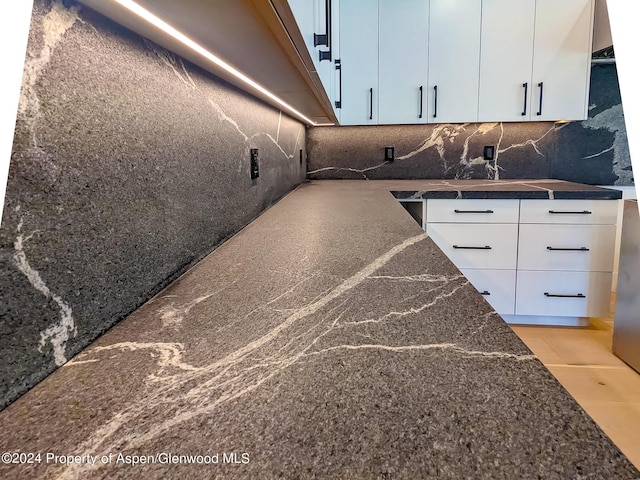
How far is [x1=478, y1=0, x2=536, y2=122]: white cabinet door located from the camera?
2492 millimetres

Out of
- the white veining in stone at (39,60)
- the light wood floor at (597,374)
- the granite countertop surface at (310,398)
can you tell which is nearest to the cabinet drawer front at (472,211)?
the light wood floor at (597,374)

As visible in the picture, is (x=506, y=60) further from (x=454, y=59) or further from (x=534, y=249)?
(x=534, y=249)

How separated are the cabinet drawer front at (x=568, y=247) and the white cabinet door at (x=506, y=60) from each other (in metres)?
0.80

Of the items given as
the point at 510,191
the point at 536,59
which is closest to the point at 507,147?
the point at 536,59

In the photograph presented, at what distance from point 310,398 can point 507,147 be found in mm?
2935

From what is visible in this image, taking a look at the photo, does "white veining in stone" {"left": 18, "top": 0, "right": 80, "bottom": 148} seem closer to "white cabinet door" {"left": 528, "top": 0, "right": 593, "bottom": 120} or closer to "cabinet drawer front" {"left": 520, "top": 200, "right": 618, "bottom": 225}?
"cabinet drawer front" {"left": 520, "top": 200, "right": 618, "bottom": 225}

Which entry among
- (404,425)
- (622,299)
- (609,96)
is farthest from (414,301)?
(609,96)

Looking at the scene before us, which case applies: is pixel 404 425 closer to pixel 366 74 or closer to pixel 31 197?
pixel 31 197

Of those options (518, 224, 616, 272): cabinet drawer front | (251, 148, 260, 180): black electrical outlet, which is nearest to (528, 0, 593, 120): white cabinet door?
(518, 224, 616, 272): cabinet drawer front

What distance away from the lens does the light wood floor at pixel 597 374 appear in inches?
64.2

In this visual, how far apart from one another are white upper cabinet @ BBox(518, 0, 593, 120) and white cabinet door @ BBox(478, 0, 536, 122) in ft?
0.18

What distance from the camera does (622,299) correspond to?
215 centimetres

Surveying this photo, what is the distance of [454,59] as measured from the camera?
8.48ft

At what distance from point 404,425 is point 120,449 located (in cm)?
26
